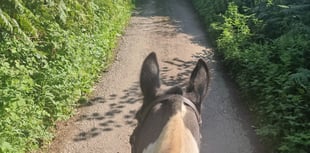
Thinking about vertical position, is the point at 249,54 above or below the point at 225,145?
above

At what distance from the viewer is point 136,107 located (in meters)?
6.88

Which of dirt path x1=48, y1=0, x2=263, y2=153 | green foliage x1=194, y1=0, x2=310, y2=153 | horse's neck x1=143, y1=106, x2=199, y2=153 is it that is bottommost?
dirt path x1=48, y1=0, x2=263, y2=153

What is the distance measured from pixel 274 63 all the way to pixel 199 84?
547cm

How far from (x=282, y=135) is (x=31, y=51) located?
157 inches

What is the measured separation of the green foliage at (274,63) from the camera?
5.42 metres


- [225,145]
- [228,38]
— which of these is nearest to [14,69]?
[225,145]

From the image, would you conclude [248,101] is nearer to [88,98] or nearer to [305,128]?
[305,128]

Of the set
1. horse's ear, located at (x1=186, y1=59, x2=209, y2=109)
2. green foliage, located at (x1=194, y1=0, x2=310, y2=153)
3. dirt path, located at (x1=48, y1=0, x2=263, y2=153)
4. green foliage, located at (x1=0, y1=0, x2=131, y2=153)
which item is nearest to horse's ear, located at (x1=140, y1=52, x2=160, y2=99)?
horse's ear, located at (x1=186, y1=59, x2=209, y2=109)

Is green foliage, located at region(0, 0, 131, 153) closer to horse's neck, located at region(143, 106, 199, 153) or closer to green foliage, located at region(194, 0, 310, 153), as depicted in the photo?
horse's neck, located at region(143, 106, 199, 153)

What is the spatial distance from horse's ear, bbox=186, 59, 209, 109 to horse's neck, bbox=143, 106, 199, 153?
0.33m

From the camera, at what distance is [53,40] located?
6.39 metres

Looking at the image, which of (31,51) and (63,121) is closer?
(31,51)

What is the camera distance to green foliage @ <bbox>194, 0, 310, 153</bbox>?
5.42 meters

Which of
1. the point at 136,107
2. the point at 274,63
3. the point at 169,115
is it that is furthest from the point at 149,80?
the point at 274,63
